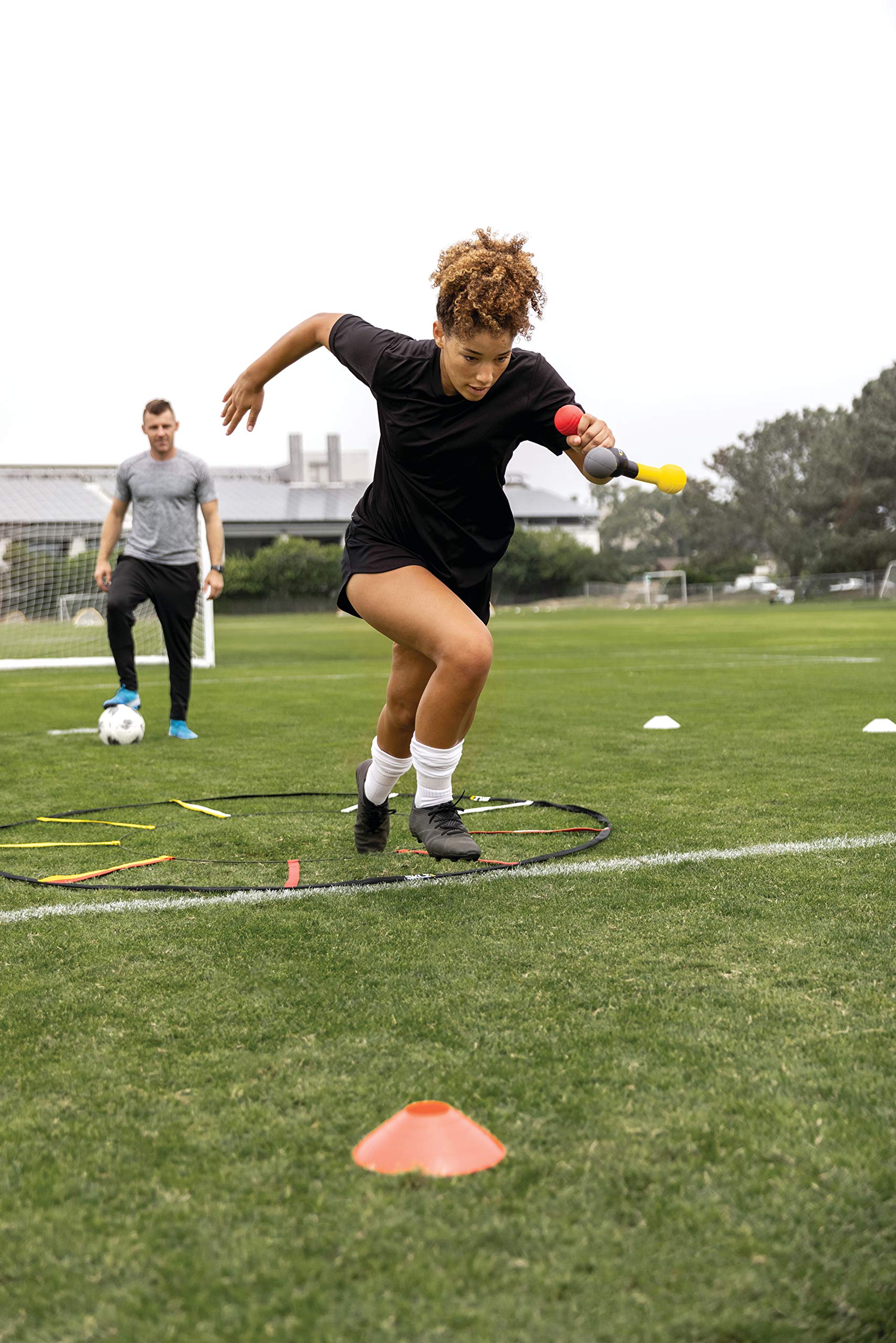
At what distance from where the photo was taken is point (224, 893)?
385 cm

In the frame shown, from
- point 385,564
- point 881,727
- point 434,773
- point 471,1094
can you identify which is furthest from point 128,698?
point 471,1094

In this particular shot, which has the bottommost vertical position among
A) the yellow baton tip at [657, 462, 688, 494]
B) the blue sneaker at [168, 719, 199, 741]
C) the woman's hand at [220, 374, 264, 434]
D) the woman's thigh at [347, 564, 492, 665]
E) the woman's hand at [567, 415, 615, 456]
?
the blue sneaker at [168, 719, 199, 741]

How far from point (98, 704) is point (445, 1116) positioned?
10451 millimetres

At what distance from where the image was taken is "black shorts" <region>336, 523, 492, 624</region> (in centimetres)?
435

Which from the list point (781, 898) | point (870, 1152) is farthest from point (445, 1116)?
point (781, 898)

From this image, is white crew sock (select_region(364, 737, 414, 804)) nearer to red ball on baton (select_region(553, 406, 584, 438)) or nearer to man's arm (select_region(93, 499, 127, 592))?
red ball on baton (select_region(553, 406, 584, 438))

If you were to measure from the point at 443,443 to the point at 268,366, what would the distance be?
0.99 m

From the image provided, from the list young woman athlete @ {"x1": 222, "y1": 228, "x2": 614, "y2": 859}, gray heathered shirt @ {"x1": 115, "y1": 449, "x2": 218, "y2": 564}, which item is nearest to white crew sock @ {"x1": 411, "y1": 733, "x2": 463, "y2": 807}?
young woman athlete @ {"x1": 222, "y1": 228, "x2": 614, "y2": 859}

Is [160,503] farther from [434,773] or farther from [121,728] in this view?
[434,773]

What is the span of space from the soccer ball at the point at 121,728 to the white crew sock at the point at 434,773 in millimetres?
4356

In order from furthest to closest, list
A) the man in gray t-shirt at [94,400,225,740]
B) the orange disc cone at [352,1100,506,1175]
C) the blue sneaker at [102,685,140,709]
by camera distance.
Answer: the man in gray t-shirt at [94,400,225,740], the blue sneaker at [102,685,140,709], the orange disc cone at [352,1100,506,1175]

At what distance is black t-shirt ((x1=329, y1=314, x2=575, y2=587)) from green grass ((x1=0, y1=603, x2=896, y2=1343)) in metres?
1.18

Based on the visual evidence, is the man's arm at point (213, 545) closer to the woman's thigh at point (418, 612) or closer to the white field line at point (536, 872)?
the woman's thigh at point (418, 612)

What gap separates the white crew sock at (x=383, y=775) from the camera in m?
4.54
